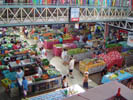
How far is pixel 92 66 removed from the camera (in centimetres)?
1241

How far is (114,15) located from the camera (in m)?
15.6

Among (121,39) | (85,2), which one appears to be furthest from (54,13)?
(121,39)

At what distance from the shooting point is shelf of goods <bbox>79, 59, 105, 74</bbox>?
12.3m

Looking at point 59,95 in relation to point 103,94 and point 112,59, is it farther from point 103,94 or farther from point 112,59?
point 112,59

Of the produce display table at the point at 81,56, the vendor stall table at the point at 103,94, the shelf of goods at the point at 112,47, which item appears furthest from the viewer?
the shelf of goods at the point at 112,47

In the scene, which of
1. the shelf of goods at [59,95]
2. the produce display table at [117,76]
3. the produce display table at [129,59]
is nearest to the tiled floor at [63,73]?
the produce display table at [117,76]

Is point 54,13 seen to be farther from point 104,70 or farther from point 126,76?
point 126,76

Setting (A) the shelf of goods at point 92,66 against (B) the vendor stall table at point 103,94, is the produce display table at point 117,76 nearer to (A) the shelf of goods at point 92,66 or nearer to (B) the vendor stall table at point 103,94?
(A) the shelf of goods at point 92,66

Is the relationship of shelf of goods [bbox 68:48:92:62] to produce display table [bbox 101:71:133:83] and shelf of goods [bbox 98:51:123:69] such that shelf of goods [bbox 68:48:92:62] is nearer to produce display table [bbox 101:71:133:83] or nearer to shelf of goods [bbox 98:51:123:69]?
shelf of goods [bbox 98:51:123:69]

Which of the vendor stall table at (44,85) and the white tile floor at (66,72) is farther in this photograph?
the white tile floor at (66,72)

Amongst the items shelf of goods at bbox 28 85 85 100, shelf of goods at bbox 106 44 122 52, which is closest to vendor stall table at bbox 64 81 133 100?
shelf of goods at bbox 28 85 85 100

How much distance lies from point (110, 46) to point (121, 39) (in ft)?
14.6

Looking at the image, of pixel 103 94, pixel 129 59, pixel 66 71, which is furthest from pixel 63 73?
pixel 103 94

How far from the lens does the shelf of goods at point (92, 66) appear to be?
12.3 meters
